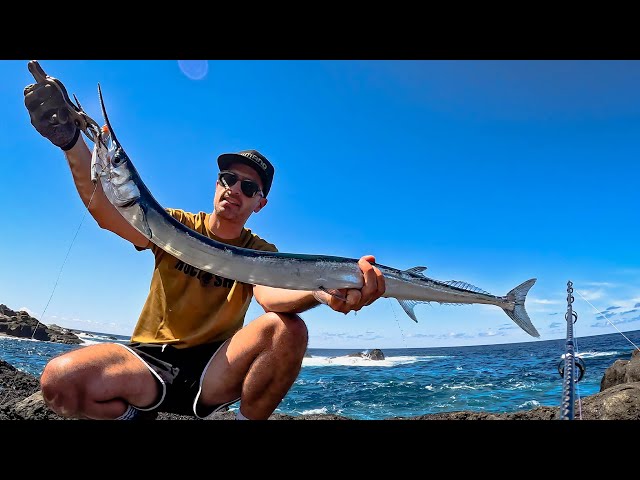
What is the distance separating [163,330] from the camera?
366cm

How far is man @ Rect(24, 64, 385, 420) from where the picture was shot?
3.17 meters

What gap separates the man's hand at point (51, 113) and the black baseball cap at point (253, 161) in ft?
4.66

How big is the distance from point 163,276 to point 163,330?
21.0 inches

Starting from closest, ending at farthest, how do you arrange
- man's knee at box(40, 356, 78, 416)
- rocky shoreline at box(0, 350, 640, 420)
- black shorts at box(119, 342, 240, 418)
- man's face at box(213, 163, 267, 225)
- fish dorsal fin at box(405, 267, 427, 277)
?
man's knee at box(40, 356, 78, 416) < black shorts at box(119, 342, 240, 418) < fish dorsal fin at box(405, 267, 427, 277) < man's face at box(213, 163, 267, 225) < rocky shoreline at box(0, 350, 640, 420)

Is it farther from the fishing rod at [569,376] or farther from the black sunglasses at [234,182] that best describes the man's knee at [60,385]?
the fishing rod at [569,376]

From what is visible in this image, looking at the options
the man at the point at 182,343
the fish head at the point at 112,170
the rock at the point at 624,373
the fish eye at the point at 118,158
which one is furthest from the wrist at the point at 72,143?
the rock at the point at 624,373

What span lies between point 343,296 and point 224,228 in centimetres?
156

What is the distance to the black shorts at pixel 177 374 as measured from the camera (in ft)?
11.2

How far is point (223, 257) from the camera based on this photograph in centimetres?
329

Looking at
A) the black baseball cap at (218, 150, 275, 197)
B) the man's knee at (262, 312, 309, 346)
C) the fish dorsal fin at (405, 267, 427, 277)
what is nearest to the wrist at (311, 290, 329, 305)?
the man's knee at (262, 312, 309, 346)

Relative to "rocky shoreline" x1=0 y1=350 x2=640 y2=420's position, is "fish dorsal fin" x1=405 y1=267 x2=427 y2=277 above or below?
above

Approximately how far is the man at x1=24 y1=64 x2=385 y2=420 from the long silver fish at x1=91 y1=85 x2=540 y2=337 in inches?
6.1

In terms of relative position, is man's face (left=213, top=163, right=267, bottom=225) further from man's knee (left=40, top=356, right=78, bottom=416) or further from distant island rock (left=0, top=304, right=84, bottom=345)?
distant island rock (left=0, top=304, right=84, bottom=345)
